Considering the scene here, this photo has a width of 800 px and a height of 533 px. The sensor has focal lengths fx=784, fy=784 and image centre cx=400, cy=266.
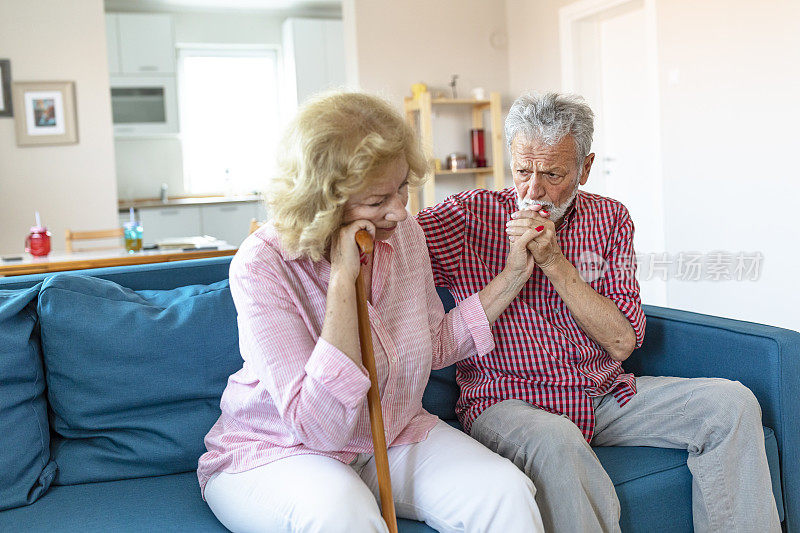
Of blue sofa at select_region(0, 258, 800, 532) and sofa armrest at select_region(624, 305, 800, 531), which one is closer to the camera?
blue sofa at select_region(0, 258, 800, 532)

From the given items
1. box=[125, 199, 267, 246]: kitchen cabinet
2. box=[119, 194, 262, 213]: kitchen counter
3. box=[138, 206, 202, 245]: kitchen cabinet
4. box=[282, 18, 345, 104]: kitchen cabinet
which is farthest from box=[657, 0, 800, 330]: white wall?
box=[138, 206, 202, 245]: kitchen cabinet

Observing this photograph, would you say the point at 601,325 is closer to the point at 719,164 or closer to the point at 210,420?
the point at 210,420

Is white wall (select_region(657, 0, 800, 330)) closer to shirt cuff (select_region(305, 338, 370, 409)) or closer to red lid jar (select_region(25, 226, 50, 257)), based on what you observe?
shirt cuff (select_region(305, 338, 370, 409))

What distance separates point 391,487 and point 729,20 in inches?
142

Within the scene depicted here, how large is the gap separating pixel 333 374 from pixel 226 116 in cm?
699

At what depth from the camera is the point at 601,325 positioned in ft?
5.89

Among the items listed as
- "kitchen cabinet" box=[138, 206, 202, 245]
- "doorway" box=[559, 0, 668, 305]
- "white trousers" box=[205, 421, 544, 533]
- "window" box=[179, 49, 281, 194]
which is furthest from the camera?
"window" box=[179, 49, 281, 194]

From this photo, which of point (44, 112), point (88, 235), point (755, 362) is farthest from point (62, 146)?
point (755, 362)

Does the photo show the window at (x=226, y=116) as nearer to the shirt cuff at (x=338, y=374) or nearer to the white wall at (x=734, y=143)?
the white wall at (x=734, y=143)

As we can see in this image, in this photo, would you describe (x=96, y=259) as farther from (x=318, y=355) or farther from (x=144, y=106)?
(x=144, y=106)

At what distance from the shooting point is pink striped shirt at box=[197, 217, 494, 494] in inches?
53.6

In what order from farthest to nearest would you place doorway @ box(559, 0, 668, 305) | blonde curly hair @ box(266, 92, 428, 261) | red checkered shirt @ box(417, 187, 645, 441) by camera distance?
doorway @ box(559, 0, 668, 305) < red checkered shirt @ box(417, 187, 645, 441) < blonde curly hair @ box(266, 92, 428, 261)

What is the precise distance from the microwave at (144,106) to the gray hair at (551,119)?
5824mm

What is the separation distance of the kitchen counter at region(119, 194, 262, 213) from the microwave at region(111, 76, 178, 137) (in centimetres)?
63
